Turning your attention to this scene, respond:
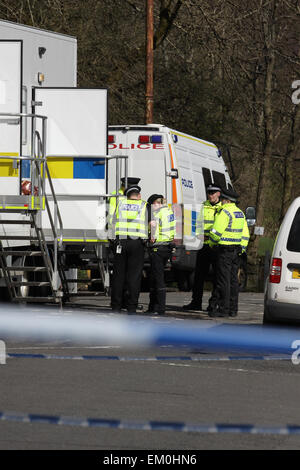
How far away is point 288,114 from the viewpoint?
41.1 m

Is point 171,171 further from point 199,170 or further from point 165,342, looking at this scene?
point 165,342

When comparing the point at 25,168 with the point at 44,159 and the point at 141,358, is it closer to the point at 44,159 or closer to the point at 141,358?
the point at 44,159

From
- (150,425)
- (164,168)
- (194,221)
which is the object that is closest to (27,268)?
(164,168)

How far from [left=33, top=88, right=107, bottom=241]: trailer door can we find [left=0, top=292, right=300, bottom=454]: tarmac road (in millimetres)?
4463

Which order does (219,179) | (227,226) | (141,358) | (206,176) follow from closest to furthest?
(141,358) < (227,226) < (206,176) < (219,179)

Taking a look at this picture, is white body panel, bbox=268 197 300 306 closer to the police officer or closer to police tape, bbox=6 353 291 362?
police tape, bbox=6 353 291 362

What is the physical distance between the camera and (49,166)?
1644 centimetres

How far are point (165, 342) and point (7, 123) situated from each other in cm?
401

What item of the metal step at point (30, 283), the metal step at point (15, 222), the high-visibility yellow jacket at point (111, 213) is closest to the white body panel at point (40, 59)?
the metal step at point (15, 222)

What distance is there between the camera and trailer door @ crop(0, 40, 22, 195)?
49.2 feet

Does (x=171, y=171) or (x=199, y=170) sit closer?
(x=171, y=171)

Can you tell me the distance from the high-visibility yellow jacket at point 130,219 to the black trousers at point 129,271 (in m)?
0.10

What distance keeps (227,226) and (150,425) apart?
935 cm

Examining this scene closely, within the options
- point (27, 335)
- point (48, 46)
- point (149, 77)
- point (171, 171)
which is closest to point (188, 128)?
point (149, 77)
